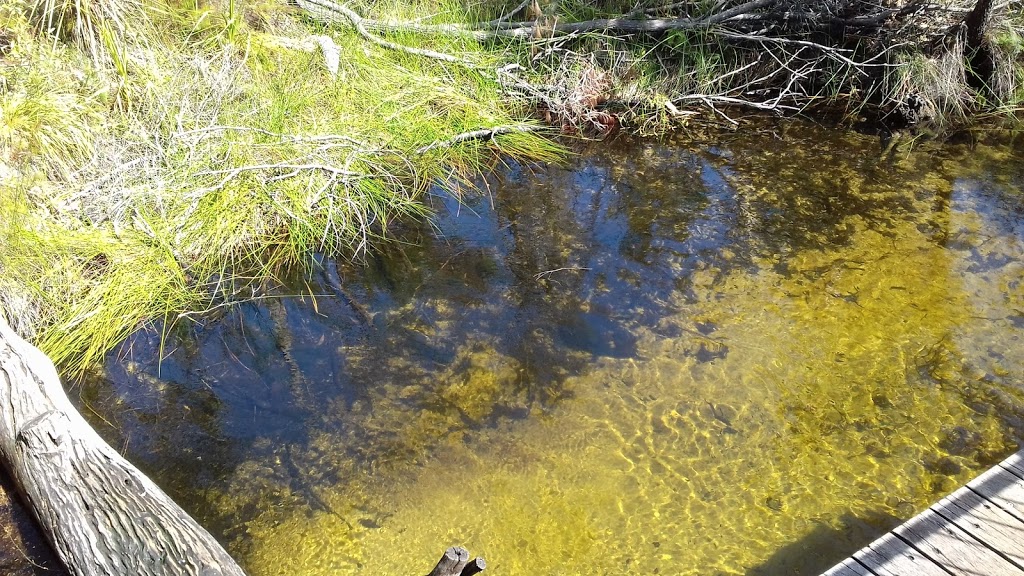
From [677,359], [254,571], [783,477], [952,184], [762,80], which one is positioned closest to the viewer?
[254,571]

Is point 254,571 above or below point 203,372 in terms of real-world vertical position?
below

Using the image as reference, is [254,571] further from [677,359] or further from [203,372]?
[677,359]

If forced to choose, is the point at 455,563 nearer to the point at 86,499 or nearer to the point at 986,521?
the point at 86,499

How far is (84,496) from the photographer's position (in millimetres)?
2109

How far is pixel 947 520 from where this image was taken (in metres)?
2.03

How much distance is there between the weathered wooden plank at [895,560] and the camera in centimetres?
189

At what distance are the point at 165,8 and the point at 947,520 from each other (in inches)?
199

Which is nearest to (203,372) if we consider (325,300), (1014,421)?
(325,300)

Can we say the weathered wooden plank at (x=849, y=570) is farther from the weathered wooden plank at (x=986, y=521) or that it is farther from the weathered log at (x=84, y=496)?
the weathered log at (x=84, y=496)

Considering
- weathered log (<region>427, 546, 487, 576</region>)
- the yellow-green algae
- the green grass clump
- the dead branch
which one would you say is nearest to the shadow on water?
the yellow-green algae

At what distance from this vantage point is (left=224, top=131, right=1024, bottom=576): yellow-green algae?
7.88 ft

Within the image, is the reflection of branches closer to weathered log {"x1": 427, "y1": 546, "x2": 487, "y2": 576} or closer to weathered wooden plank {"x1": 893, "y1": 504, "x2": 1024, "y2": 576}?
weathered wooden plank {"x1": 893, "y1": 504, "x2": 1024, "y2": 576}

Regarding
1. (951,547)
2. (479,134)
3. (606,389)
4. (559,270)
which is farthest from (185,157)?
(951,547)

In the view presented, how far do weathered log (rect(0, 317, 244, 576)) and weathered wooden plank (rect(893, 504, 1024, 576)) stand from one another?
75.3 inches
